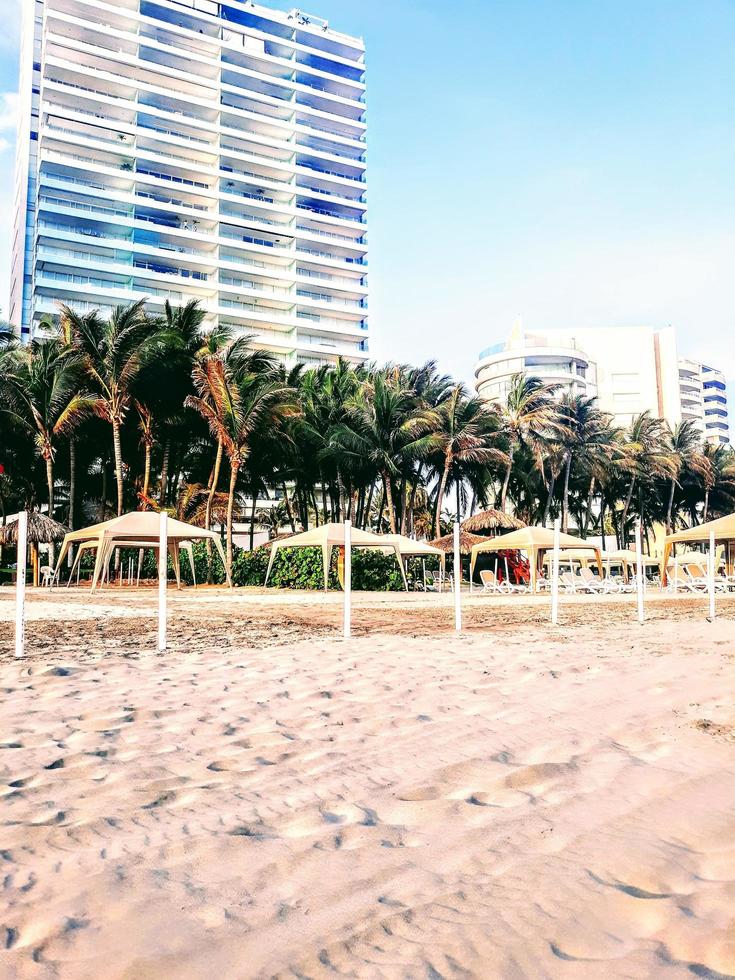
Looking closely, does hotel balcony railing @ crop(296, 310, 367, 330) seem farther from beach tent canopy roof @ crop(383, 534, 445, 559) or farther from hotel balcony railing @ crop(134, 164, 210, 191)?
beach tent canopy roof @ crop(383, 534, 445, 559)

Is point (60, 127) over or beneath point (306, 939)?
over

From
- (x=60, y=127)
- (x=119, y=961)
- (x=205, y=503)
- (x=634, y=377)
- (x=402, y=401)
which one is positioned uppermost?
(x=60, y=127)

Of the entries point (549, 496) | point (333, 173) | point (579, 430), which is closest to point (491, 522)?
point (549, 496)

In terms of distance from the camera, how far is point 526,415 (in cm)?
4019

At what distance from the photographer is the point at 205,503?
3262 centimetres

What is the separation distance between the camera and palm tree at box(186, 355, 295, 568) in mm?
28234

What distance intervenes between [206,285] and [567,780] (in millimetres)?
70794

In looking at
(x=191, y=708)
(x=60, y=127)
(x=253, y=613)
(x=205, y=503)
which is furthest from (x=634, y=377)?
Result: (x=191, y=708)

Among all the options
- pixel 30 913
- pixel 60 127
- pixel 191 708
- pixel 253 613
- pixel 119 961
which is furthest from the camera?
pixel 60 127

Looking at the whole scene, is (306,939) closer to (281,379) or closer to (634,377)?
(281,379)

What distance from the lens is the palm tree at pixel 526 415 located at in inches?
1580

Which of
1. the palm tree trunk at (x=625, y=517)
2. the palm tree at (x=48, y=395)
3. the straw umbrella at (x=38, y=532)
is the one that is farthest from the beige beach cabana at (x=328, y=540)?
the palm tree trunk at (x=625, y=517)

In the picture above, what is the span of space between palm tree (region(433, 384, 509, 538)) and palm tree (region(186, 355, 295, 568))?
26.5 ft

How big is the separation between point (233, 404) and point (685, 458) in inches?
1386
